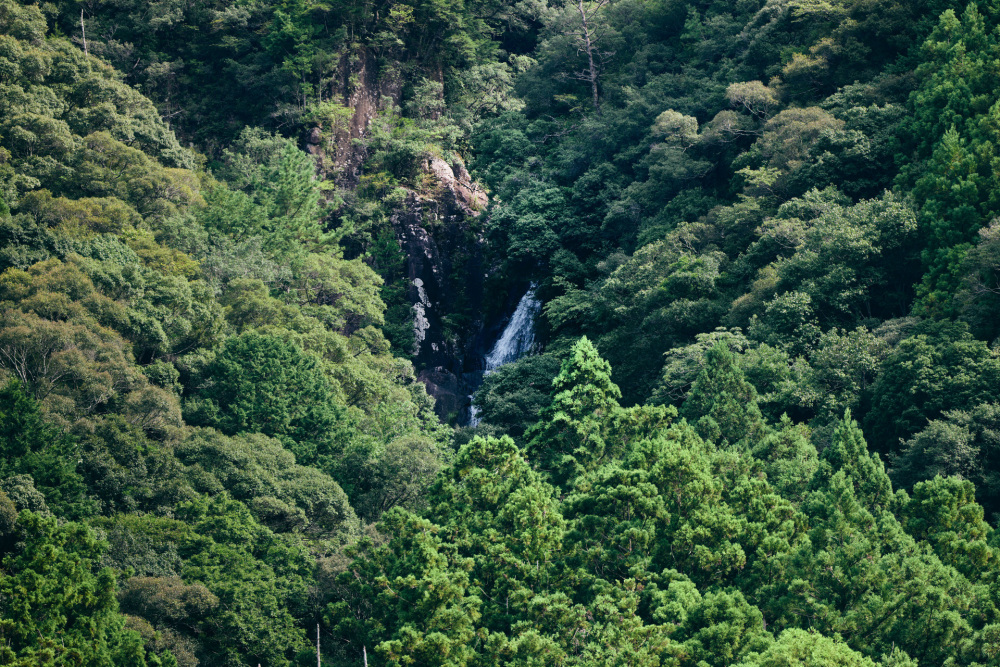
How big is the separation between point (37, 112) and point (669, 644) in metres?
32.7

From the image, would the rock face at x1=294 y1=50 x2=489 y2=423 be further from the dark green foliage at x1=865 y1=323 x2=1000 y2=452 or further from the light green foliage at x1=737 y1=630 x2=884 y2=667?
the light green foliage at x1=737 y1=630 x2=884 y2=667

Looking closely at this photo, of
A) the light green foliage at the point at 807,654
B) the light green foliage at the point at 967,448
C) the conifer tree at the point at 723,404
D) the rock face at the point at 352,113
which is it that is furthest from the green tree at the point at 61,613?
the rock face at the point at 352,113

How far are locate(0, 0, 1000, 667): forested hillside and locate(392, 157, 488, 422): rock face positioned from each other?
0.16m

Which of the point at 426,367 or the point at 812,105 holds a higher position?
the point at 812,105

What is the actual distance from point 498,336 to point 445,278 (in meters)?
3.96

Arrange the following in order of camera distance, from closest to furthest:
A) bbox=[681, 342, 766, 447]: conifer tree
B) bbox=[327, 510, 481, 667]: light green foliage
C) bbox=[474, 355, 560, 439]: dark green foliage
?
Answer: bbox=[327, 510, 481, 667]: light green foliage, bbox=[681, 342, 766, 447]: conifer tree, bbox=[474, 355, 560, 439]: dark green foliage

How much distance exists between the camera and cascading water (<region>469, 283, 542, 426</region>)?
51.6m

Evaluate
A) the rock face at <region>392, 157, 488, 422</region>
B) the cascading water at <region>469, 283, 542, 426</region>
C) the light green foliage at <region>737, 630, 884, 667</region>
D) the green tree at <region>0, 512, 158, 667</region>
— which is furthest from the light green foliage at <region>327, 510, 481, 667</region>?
the rock face at <region>392, 157, 488, 422</region>

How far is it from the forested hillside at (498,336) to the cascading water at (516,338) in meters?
0.90

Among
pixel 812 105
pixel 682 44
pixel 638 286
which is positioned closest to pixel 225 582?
pixel 638 286

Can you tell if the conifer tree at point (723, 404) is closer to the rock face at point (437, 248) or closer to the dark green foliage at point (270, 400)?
the dark green foliage at point (270, 400)

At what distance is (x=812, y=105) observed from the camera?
154 ft

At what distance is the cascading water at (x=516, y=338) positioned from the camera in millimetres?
51625

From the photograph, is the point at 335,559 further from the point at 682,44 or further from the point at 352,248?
the point at 682,44
